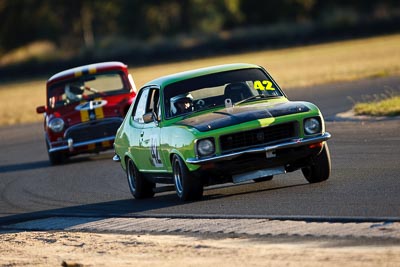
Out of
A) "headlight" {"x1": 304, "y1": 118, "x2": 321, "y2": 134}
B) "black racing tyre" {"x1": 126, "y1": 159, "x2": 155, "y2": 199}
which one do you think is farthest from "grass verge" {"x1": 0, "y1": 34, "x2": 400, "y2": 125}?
"headlight" {"x1": 304, "y1": 118, "x2": 321, "y2": 134}

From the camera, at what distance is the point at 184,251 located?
335 inches

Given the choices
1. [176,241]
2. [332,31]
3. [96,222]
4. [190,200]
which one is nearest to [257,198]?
[190,200]

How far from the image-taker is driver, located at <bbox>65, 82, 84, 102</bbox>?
20.4 m

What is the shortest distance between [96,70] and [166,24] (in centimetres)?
7209

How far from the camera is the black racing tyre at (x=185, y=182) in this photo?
1138 cm

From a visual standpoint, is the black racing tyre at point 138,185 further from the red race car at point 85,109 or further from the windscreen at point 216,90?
the red race car at point 85,109

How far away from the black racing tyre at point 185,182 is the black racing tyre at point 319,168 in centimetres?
118

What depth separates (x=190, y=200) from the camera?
463 inches

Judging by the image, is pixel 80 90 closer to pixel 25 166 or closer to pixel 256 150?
pixel 25 166

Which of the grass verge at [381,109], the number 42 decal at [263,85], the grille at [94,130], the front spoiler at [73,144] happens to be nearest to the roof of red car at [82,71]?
the grille at [94,130]

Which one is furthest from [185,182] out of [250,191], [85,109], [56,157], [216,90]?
[85,109]

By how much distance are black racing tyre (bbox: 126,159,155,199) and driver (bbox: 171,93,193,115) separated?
1190 millimetres

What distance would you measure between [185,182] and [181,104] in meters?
1.14

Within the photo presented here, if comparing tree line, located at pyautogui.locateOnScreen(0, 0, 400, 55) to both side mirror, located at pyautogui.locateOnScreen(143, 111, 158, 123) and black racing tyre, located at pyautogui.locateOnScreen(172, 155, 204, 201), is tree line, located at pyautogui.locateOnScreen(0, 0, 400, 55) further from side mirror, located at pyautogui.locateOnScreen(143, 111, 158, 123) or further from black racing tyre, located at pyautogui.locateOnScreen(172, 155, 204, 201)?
black racing tyre, located at pyautogui.locateOnScreen(172, 155, 204, 201)
